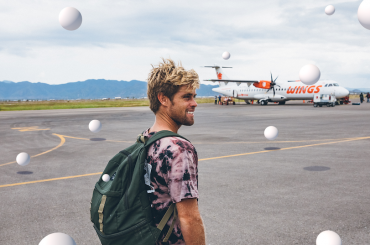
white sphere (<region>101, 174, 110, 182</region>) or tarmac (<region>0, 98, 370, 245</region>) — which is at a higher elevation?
white sphere (<region>101, 174, 110, 182</region>)

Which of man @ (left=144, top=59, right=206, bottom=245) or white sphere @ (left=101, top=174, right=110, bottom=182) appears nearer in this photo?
man @ (left=144, top=59, right=206, bottom=245)

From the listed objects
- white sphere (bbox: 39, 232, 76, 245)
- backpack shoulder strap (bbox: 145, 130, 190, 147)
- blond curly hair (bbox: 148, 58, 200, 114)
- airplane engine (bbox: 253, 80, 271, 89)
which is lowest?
white sphere (bbox: 39, 232, 76, 245)

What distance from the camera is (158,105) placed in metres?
2.12

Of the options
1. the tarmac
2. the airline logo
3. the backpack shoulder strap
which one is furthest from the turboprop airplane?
the backpack shoulder strap

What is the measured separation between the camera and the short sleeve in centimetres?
180

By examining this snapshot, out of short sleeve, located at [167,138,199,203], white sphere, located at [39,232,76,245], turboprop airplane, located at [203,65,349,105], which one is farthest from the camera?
turboprop airplane, located at [203,65,349,105]

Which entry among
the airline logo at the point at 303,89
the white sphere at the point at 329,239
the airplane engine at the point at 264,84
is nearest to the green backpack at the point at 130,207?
the white sphere at the point at 329,239

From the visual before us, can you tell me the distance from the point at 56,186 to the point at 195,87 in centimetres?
585

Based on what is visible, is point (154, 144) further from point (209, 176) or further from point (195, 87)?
point (209, 176)

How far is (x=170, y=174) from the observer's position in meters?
1.82

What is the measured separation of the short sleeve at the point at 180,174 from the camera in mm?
1804

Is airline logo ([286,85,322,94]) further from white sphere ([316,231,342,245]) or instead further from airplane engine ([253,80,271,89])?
white sphere ([316,231,342,245])

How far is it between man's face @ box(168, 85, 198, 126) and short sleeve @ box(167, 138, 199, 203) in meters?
0.32

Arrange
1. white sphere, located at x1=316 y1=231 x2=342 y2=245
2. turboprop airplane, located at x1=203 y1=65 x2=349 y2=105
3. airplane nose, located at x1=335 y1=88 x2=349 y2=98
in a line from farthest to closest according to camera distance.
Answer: turboprop airplane, located at x1=203 y1=65 x2=349 y2=105 < airplane nose, located at x1=335 y1=88 x2=349 y2=98 < white sphere, located at x1=316 y1=231 x2=342 y2=245
